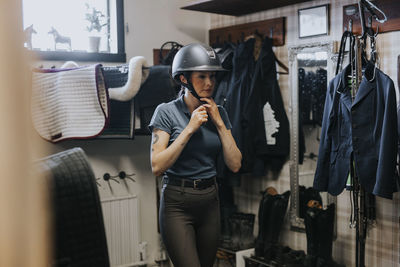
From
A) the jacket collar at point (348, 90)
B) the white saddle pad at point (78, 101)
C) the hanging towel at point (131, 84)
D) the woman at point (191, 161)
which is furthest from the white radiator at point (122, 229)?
the jacket collar at point (348, 90)

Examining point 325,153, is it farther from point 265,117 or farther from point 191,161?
point 191,161

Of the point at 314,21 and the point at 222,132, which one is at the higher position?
the point at 314,21

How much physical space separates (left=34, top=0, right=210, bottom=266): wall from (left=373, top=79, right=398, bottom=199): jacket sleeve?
1713 mm

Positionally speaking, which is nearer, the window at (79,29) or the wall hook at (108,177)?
the window at (79,29)

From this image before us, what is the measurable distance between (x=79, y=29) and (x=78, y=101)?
0.71m

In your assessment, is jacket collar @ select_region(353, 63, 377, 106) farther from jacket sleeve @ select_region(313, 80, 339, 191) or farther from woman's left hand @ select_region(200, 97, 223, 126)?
woman's left hand @ select_region(200, 97, 223, 126)

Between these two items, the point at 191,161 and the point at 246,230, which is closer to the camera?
the point at 191,161

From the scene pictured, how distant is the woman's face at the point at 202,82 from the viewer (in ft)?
6.77

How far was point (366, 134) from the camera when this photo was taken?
8.11ft

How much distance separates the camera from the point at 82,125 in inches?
113

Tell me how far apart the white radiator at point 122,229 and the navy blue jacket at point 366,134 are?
1.41 m

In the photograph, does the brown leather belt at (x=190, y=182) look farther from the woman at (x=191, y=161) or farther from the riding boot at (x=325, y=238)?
the riding boot at (x=325, y=238)

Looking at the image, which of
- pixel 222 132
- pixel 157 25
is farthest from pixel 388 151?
pixel 157 25

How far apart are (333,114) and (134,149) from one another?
1474mm
